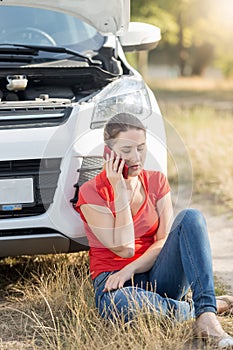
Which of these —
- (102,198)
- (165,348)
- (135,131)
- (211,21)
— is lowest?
(211,21)

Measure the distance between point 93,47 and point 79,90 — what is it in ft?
1.58

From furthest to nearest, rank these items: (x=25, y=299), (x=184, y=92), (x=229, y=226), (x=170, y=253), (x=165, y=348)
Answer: (x=184, y=92), (x=229, y=226), (x=25, y=299), (x=170, y=253), (x=165, y=348)

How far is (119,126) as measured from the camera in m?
3.77

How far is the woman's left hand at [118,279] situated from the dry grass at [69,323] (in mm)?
155

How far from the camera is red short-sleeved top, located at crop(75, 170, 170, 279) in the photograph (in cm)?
381

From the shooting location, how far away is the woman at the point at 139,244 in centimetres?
361

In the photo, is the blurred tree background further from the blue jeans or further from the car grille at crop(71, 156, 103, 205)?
the blue jeans

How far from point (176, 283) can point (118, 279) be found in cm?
29

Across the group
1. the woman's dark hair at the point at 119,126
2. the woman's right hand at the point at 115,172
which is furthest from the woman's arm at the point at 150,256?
the woman's dark hair at the point at 119,126

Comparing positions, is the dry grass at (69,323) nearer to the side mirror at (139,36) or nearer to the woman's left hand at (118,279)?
the woman's left hand at (118,279)

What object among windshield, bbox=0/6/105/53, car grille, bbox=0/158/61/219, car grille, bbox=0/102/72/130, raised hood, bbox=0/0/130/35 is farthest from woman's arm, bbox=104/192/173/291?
windshield, bbox=0/6/105/53

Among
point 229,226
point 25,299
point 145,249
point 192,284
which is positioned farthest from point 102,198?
point 229,226

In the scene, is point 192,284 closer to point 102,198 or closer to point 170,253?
point 170,253

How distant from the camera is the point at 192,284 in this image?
3592 millimetres
